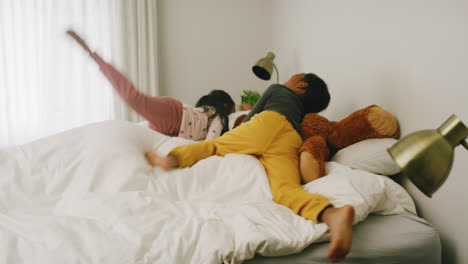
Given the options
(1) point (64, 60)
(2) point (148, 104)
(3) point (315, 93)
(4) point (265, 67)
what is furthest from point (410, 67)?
(1) point (64, 60)

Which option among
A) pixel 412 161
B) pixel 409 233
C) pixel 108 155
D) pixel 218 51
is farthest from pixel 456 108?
A: pixel 218 51

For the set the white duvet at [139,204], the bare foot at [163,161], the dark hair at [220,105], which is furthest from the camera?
the dark hair at [220,105]

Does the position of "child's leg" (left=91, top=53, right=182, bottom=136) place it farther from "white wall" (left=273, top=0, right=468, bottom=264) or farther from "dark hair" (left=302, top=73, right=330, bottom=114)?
"white wall" (left=273, top=0, right=468, bottom=264)

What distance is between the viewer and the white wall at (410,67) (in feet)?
3.35

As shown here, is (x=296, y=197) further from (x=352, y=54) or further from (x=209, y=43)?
(x=209, y=43)

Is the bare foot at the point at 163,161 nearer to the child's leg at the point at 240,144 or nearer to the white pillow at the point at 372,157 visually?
the child's leg at the point at 240,144

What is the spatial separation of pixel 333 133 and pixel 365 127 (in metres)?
0.15

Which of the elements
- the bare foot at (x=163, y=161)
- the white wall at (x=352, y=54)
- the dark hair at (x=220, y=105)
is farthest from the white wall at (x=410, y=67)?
the bare foot at (x=163, y=161)

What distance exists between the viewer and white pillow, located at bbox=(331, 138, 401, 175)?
4.13 ft

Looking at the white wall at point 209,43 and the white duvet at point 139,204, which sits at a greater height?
the white wall at point 209,43

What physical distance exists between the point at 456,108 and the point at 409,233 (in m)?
0.41

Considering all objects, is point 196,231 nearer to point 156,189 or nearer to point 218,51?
point 156,189

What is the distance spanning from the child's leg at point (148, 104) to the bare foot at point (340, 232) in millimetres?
1226

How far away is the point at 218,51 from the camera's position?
11.8 ft
